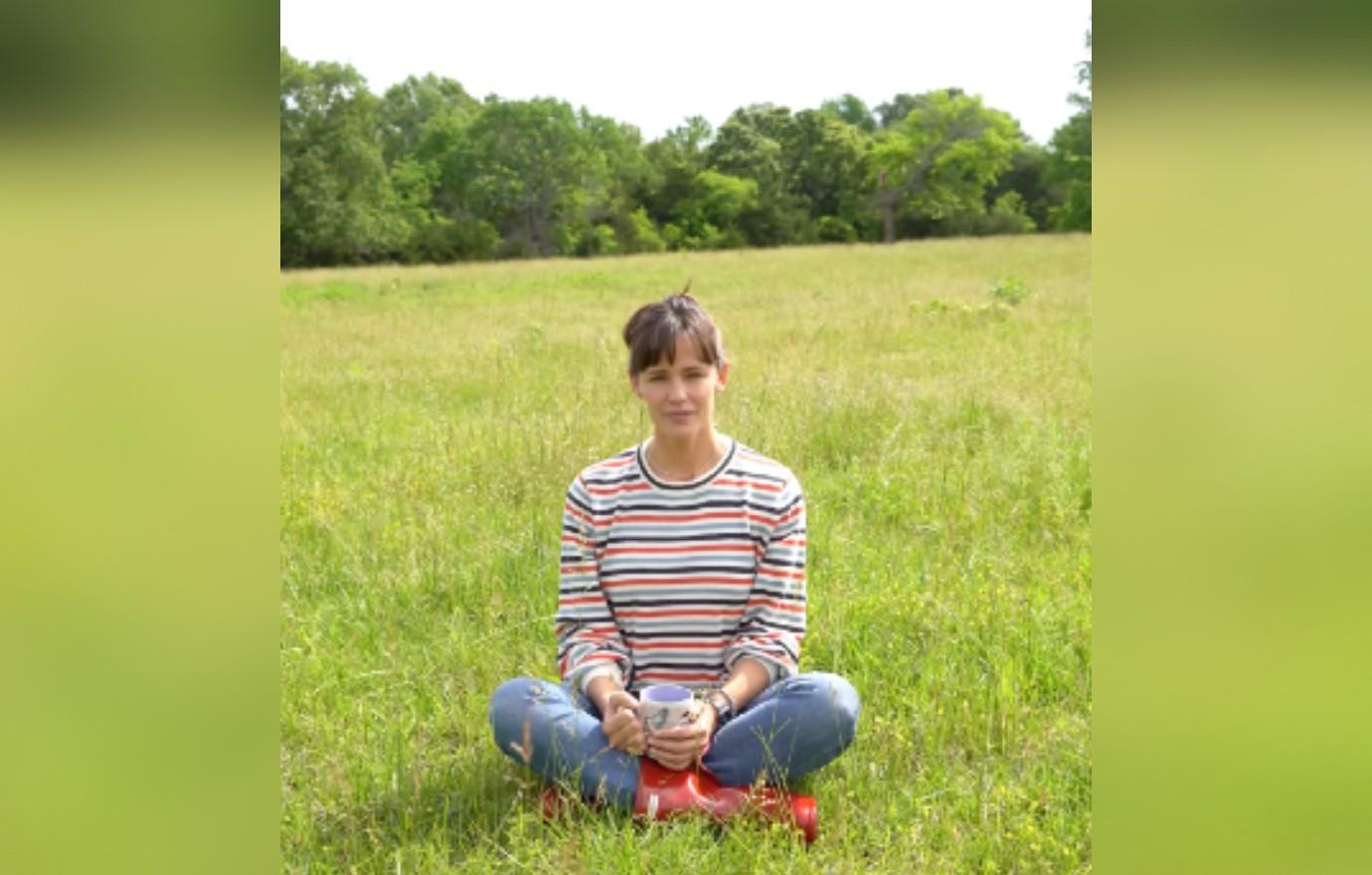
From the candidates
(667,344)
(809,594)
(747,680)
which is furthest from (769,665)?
(809,594)

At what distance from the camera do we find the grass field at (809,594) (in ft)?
8.52

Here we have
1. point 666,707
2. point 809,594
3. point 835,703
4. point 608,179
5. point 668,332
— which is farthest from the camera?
point 608,179

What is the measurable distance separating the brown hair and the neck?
18cm

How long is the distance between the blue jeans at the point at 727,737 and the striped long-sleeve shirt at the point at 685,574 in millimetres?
127

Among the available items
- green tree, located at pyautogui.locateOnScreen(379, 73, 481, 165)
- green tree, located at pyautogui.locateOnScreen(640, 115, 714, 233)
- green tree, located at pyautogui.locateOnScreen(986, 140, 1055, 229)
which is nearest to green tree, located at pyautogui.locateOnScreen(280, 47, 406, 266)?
green tree, located at pyautogui.locateOnScreen(379, 73, 481, 165)

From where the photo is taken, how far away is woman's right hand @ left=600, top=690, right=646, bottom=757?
262 centimetres

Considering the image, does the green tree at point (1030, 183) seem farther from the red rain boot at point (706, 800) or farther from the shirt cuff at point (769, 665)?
the red rain boot at point (706, 800)

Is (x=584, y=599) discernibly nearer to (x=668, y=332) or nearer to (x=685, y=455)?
(x=685, y=455)

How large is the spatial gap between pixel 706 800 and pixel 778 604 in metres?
0.48

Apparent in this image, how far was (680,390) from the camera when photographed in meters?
2.82

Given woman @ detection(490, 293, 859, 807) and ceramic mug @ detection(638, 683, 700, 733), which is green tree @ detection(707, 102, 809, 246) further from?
ceramic mug @ detection(638, 683, 700, 733)

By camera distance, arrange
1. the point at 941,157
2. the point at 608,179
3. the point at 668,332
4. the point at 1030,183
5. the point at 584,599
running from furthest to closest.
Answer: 1. the point at 941,157
2. the point at 1030,183
3. the point at 608,179
4. the point at 584,599
5. the point at 668,332

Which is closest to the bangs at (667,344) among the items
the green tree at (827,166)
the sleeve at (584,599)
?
the sleeve at (584,599)
